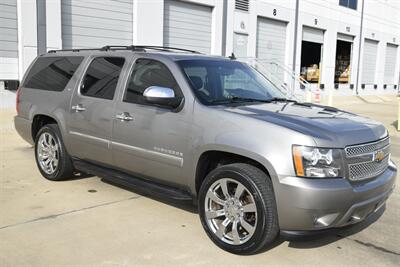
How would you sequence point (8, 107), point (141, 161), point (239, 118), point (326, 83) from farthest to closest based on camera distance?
point (326, 83) < point (8, 107) < point (141, 161) < point (239, 118)

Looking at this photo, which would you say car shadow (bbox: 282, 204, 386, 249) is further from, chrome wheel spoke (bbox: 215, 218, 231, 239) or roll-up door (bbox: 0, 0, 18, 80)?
roll-up door (bbox: 0, 0, 18, 80)

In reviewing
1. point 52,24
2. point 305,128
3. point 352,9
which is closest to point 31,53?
point 52,24

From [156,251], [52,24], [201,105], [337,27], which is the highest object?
[337,27]

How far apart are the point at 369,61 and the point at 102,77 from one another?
30.5 meters

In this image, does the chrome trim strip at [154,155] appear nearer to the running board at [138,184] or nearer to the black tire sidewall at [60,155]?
the running board at [138,184]

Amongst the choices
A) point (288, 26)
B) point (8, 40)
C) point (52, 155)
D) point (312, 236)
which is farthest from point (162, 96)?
point (288, 26)

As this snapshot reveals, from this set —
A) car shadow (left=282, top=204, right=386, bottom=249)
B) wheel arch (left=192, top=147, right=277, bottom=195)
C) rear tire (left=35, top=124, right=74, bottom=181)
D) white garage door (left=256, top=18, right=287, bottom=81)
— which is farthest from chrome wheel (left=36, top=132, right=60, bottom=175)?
white garage door (left=256, top=18, right=287, bottom=81)

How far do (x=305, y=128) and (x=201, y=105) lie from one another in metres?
1.09

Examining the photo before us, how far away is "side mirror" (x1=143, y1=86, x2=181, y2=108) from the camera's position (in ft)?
14.9

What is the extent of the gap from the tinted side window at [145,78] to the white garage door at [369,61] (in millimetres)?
29337

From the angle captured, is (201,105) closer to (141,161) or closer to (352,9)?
(141,161)

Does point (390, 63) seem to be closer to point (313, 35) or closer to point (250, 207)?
point (313, 35)

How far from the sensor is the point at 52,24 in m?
12.9

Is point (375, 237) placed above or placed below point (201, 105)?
below
